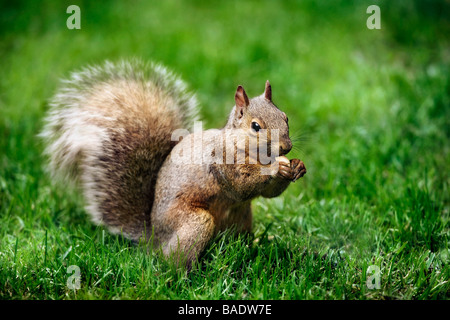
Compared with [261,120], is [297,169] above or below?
→ below

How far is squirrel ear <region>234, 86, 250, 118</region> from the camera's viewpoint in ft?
5.79

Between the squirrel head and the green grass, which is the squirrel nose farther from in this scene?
the green grass

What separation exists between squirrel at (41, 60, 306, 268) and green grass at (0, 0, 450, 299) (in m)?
0.13

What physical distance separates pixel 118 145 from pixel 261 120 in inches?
25.6

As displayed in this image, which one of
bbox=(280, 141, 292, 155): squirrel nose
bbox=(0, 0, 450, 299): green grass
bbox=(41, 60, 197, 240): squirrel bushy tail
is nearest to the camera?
bbox=(280, 141, 292, 155): squirrel nose

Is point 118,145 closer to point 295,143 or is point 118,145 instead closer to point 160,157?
point 160,157

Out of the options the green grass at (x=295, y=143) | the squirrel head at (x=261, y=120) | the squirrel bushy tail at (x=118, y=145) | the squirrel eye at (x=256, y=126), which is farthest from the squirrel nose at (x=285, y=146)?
the squirrel bushy tail at (x=118, y=145)

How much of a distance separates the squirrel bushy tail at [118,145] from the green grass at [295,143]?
146 mm

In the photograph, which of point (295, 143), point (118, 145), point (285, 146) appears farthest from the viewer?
point (295, 143)

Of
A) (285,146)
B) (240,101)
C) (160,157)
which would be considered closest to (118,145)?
(160,157)

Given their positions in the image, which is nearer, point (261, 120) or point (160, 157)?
point (261, 120)

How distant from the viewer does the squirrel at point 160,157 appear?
1.77 m

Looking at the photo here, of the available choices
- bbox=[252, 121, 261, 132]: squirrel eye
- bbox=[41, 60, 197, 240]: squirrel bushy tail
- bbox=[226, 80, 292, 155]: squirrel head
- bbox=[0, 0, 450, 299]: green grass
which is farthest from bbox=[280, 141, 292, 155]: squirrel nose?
bbox=[41, 60, 197, 240]: squirrel bushy tail

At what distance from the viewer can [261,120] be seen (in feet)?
5.63
